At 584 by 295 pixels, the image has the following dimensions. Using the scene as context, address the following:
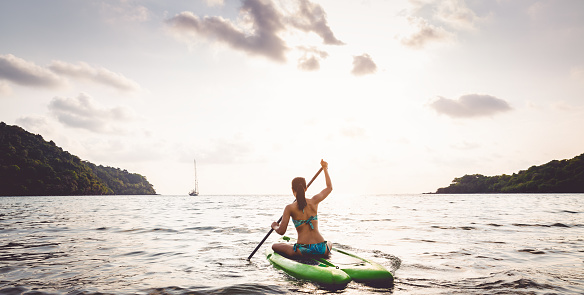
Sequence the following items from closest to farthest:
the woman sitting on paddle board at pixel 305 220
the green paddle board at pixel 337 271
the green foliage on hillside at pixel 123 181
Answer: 1. the green paddle board at pixel 337 271
2. the woman sitting on paddle board at pixel 305 220
3. the green foliage on hillside at pixel 123 181

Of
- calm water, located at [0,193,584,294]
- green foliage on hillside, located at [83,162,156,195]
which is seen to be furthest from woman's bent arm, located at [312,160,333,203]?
green foliage on hillside, located at [83,162,156,195]

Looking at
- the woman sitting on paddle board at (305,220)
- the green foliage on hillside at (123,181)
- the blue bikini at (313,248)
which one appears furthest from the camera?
the green foliage on hillside at (123,181)

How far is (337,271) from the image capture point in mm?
6465

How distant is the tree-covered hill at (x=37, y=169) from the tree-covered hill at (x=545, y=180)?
142 m

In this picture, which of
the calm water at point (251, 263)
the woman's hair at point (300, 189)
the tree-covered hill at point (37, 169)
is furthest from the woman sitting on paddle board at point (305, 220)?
the tree-covered hill at point (37, 169)

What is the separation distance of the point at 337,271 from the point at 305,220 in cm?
140

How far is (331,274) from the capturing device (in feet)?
20.7

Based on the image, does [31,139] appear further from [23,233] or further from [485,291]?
[485,291]

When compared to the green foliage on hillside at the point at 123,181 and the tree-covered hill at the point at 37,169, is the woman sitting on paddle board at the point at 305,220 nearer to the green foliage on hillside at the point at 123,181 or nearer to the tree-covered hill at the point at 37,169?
the tree-covered hill at the point at 37,169

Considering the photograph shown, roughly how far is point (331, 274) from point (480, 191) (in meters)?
151

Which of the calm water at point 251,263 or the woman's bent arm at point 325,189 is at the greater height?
the woman's bent arm at point 325,189

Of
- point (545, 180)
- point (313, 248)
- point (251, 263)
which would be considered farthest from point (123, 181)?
point (313, 248)

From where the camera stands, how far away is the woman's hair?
23.2 feet

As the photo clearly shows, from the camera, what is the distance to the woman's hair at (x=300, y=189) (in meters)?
7.09
